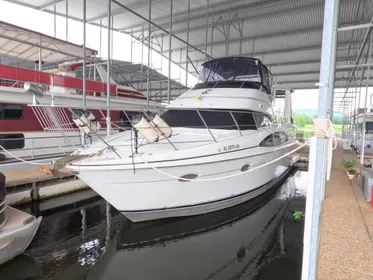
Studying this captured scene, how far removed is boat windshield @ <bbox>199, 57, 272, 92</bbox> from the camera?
278 inches

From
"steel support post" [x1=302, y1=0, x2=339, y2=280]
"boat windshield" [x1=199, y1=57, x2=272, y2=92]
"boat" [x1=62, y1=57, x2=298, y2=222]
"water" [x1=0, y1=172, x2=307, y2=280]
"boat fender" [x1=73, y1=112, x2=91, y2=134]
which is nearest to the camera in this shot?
"steel support post" [x1=302, y1=0, x2=339, y2=280]

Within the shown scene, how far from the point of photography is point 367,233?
2922 mm

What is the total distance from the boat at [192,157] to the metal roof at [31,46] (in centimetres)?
317

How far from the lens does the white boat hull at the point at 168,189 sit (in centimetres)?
437

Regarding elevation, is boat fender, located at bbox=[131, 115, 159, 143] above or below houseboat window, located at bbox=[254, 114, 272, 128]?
below

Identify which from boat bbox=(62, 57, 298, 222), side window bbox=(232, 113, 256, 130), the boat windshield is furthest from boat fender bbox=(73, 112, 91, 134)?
the boat windshield

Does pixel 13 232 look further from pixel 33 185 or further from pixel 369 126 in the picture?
pixel 369 126

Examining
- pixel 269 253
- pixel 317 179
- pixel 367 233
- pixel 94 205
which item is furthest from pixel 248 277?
pixel 94 205

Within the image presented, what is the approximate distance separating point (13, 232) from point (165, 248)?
212cm

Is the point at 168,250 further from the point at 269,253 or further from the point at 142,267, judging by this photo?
the point at 269,253

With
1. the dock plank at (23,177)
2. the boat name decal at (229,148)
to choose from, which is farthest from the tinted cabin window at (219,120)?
the dock plank at (23,177)

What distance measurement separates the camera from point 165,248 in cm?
430

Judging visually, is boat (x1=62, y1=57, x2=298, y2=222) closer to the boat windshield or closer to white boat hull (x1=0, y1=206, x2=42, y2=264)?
the boat windshield

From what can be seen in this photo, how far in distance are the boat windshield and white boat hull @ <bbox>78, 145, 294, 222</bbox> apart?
244cm
